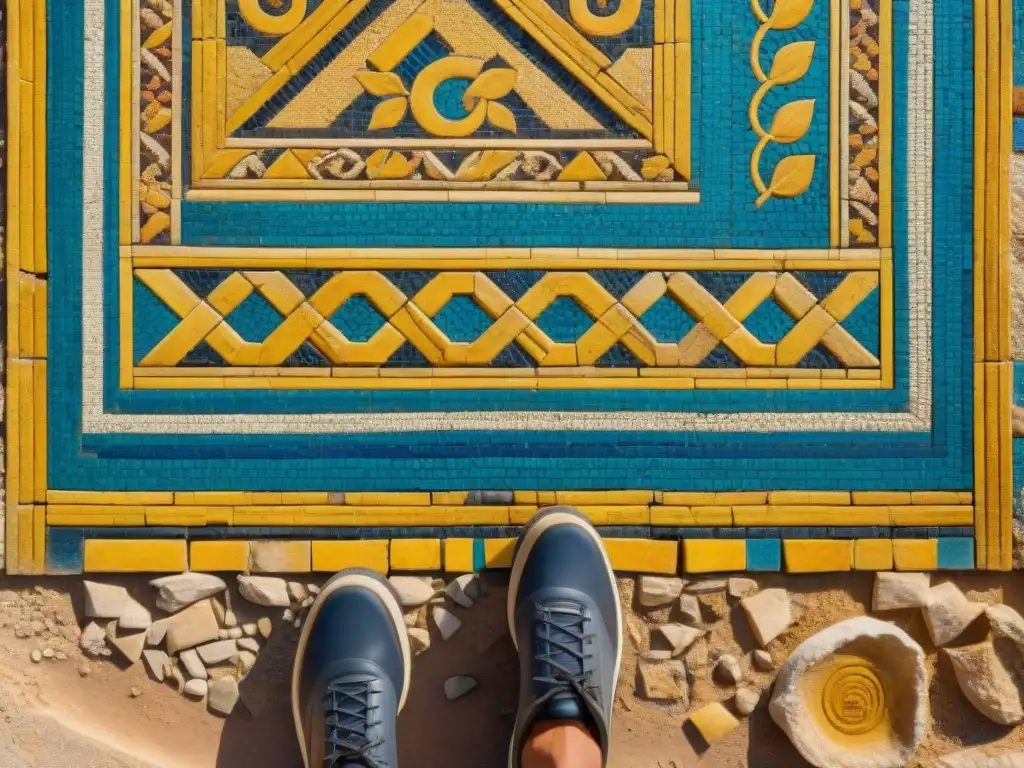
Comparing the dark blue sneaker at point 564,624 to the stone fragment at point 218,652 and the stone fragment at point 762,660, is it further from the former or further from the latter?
the stone fragment at point 218,652

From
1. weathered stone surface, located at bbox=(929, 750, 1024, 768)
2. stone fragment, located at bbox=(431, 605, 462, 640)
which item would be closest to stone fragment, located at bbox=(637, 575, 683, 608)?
stone fragment, located at bbox=(431, 605, 462, 640)

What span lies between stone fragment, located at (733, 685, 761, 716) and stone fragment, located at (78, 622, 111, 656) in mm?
1221

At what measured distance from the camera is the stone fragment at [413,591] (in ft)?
5.05

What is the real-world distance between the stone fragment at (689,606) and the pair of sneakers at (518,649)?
132 millimetres

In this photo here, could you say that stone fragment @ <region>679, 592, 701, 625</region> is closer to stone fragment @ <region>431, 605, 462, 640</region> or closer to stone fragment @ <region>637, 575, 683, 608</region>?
stone fragment @ <region>637, 575, 683, 608</region>

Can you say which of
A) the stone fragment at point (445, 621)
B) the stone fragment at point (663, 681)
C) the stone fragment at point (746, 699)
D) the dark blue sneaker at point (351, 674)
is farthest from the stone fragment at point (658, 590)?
the dark blue sneaker at point (351, 674)

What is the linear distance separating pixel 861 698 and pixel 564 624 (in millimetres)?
608

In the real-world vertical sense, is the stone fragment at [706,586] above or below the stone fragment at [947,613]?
above

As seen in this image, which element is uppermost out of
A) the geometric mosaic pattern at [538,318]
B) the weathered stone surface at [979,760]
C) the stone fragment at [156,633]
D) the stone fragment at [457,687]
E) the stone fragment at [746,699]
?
the geometric mosaic pattern at [538,318]

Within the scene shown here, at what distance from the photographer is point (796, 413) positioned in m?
1.55

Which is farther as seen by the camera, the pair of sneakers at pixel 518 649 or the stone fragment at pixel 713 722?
the stone fragment at pixel 713 722

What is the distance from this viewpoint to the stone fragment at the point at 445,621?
154 cm

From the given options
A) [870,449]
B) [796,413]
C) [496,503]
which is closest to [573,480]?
[496,503]

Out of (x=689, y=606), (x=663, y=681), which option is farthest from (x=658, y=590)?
(x=663, y=681)
